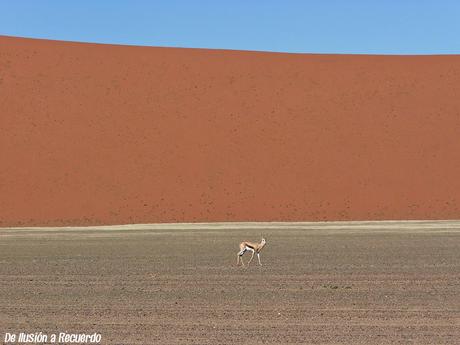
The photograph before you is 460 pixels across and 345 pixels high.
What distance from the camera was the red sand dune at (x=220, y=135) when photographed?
39625 mm

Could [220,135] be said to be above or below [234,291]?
above

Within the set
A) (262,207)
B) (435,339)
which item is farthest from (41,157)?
(435,339)

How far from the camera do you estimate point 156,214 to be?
126 feet

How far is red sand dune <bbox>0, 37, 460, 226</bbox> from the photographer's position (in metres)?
39.6

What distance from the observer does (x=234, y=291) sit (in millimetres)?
13031

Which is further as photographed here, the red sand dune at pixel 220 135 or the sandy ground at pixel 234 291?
the red sand dune at pixel 220 135

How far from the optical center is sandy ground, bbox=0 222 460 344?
9.88m

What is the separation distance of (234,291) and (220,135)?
115 feet

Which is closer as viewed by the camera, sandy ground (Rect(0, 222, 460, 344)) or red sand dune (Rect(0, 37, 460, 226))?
sandy ground (Rect(0, 222, 460, 344))

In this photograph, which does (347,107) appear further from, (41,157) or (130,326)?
(130,326)

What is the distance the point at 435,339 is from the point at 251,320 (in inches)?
102

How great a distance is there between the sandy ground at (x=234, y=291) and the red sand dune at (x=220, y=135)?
52.5 feet

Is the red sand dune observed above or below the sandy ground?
above

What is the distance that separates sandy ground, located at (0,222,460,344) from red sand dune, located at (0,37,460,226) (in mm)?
16007
